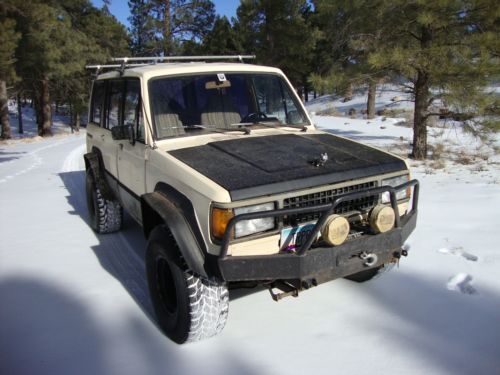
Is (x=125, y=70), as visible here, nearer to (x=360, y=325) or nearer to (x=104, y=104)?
(x=104, y=104)

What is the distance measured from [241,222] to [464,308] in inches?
82.1

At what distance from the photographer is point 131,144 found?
152 inches

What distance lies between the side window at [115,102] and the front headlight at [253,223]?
7.66 ft

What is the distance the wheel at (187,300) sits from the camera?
9.24ft

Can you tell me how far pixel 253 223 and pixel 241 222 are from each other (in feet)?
0.30

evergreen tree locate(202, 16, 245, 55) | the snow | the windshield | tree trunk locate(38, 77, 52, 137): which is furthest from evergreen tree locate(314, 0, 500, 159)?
evergreen tree locate(202, 16, 245, 55)

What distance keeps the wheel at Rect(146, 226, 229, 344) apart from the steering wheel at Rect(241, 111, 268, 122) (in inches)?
57.5

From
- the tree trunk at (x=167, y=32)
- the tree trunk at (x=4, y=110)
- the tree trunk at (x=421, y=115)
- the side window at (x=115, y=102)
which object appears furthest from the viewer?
the tree trunk at (x=167, y=32)

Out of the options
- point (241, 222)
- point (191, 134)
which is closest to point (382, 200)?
point (241, 222)

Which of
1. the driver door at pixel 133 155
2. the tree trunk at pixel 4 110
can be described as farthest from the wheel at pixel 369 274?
the tree trunk at pixel 4 110

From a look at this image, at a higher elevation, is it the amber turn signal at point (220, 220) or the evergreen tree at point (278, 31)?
the evergreen tree at point (278, 31)

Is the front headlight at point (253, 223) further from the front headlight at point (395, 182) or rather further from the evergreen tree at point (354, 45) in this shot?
the evergreen tree at point (354, 45)

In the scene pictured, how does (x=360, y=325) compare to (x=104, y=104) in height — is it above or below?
below

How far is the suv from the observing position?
8.46 ft
